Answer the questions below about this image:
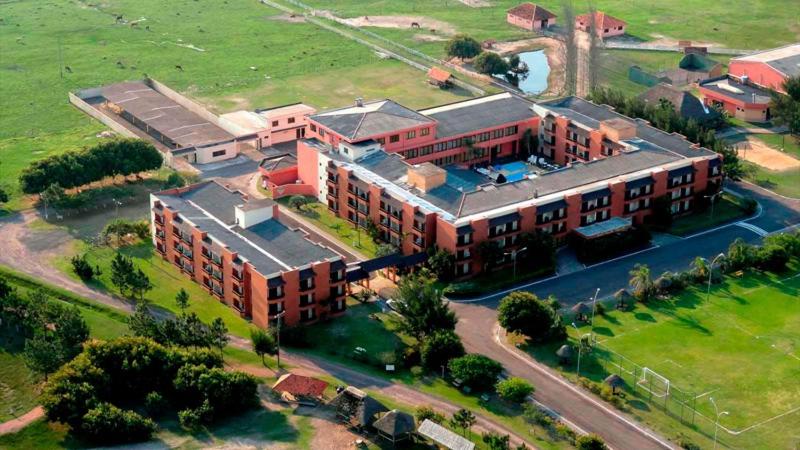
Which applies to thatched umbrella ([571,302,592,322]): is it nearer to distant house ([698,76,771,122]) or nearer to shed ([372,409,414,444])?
shed ([372,409,414,444])

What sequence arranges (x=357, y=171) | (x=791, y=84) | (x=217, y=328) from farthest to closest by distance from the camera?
(x=791, y=84)
(x=357, y=171)
(x=217, y=328)

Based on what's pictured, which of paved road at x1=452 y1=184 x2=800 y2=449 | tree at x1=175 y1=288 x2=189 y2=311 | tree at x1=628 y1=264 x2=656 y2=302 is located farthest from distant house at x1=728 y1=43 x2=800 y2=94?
tree at x1=175 y1=288 x2=189 y2=311

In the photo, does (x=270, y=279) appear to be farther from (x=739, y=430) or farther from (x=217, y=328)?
(x=739, y=430)

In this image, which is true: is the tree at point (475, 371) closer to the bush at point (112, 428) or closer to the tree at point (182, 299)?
the bush at point (112, 428)

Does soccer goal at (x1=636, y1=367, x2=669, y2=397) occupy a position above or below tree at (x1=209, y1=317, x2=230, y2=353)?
below

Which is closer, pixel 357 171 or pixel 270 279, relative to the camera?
pixel 270 279

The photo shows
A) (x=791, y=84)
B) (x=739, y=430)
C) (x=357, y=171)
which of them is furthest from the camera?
(x=791, y=84)

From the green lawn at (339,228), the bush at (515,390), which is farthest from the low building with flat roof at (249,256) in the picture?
the bush at (515,390)

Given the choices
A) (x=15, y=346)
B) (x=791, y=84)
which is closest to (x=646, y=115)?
(x=791, y=84)
